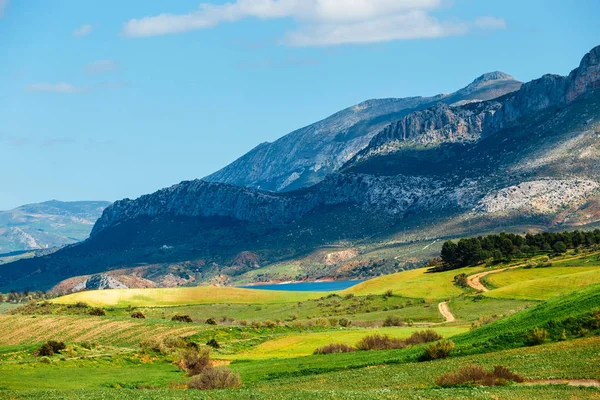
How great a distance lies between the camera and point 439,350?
46844 millimetres

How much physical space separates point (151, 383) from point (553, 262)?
76710mm

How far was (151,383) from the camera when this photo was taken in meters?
48.9

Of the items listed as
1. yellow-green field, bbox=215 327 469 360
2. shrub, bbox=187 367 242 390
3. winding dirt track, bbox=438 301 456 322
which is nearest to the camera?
shrub, bbox=187 367 242 390

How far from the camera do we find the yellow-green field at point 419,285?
376 ft

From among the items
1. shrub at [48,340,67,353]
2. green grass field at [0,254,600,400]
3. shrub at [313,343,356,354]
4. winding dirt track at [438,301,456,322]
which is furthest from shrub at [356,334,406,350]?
winding dirt track at [438,301,456,322]

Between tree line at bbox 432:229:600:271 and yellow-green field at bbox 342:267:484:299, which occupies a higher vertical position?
tree line at bbox 432:229:600:271

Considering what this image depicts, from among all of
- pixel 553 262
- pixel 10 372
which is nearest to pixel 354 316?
pixel 553 262

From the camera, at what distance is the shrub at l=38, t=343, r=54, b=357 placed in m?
59.7

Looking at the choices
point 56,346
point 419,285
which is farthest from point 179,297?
point 56,346

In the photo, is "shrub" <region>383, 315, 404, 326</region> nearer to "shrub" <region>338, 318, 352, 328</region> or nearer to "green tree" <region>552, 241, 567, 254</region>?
"shrub" <region>338, 318, 352, 328</region>

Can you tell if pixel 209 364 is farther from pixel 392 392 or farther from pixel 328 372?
pixel 392 392

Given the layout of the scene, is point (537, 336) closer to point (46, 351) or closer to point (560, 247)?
point (46, 351)

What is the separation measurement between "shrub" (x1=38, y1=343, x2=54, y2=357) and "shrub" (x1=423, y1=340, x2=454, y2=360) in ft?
90.0

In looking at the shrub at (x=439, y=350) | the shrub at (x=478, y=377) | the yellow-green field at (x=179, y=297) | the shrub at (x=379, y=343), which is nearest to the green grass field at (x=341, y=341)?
the shrub at (x=439, y=350)
